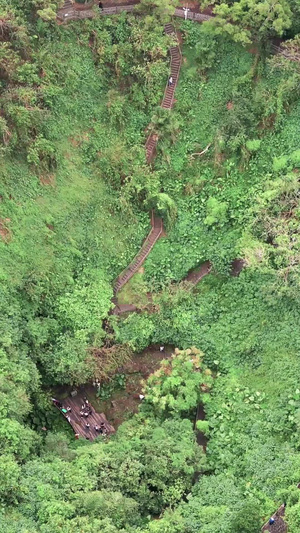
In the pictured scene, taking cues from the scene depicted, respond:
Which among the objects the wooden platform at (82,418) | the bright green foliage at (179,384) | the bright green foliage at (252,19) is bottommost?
the wooden platform at (82,418)

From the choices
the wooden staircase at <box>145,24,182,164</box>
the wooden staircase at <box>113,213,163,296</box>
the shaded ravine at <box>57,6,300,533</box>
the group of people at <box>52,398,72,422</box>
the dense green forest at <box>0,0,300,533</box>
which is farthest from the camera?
the wooden staircase at <box>145,24,182,164</box>

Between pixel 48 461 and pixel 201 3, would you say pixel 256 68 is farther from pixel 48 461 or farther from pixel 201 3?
pixel 48 461

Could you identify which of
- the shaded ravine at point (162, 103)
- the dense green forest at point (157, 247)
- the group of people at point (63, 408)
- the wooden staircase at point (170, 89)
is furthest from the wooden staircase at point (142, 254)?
the group of people at point (63, 408)

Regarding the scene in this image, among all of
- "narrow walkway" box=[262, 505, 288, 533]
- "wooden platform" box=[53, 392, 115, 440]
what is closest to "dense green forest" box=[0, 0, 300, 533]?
"narrow walkway" box=[262, 505, 288, 533]

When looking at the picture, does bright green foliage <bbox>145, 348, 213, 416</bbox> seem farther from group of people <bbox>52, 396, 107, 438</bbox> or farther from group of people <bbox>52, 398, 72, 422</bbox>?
group of people <bbox>52, 398, 72, 422</bbox>

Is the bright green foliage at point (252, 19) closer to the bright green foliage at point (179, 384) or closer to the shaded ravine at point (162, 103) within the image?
the shaded ravine at point (162, 103)

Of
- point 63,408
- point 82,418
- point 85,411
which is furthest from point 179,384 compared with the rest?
point 63,408

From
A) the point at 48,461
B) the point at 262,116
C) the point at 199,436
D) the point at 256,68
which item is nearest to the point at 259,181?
the point at 262,116

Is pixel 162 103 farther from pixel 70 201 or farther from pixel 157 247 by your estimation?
pixel 157 247
